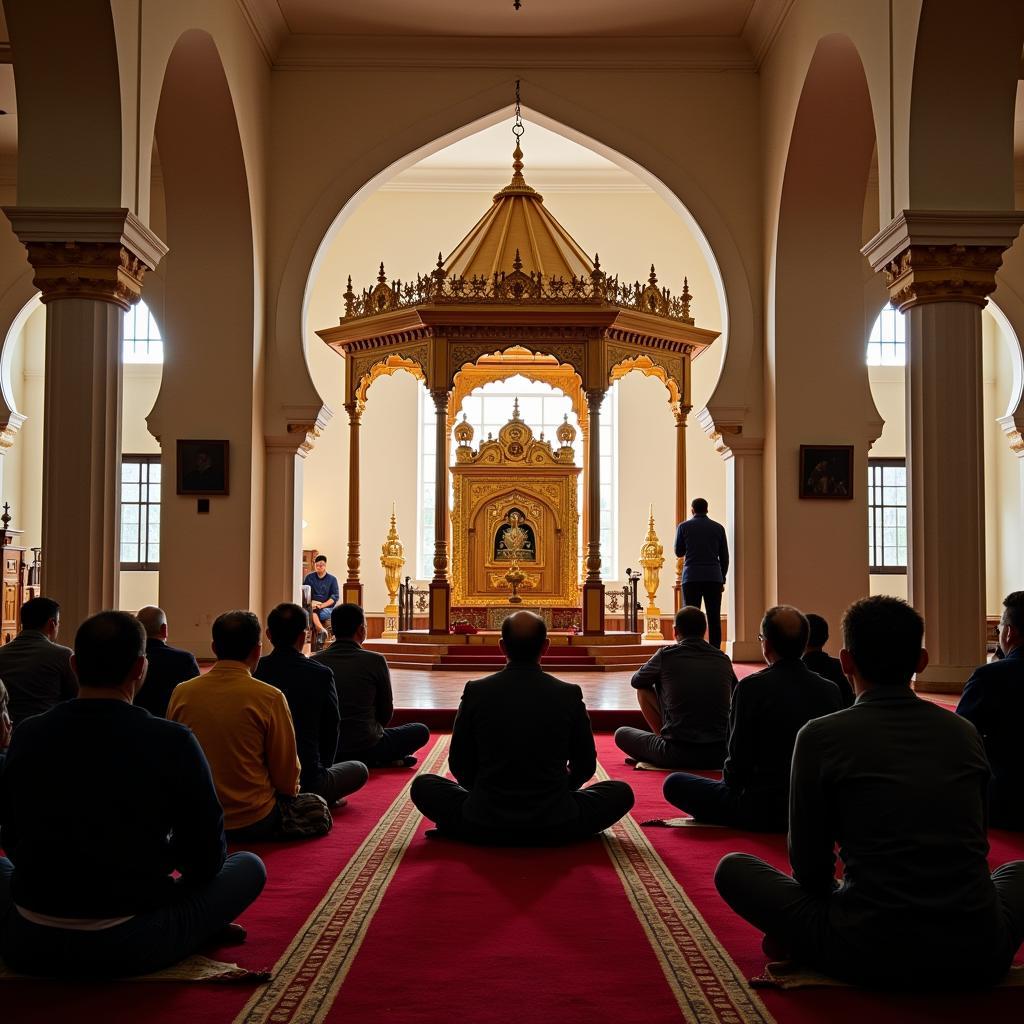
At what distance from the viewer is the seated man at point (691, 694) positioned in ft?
22.2

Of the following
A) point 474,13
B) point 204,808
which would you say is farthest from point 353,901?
point 474,13

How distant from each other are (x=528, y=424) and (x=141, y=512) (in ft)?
21.7

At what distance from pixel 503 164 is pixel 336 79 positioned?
661 cm

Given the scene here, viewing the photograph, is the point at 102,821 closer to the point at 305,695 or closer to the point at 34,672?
the point at 305,695

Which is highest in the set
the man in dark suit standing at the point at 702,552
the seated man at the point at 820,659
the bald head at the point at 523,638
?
the man in dark suit standing at the point at 702,552

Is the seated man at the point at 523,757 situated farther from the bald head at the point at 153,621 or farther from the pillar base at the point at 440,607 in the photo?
the pillar base at the point at 440,607

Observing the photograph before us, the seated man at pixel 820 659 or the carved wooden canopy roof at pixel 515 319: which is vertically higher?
the carved wooden canopy roof at pixel 515 319

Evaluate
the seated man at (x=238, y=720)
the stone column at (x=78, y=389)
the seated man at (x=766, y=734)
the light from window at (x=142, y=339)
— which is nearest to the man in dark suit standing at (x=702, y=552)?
the stone column at (x=78, y=389)

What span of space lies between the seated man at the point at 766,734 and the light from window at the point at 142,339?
17.0 m

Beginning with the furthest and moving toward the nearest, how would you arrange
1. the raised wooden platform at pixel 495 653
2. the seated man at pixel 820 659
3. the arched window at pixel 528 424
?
the arched window at pixel 528 424 → the raised wooden platform at pixel 495 653 → the seated man at pixel 820 659

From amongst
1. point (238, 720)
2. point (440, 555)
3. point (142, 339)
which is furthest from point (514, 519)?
point (238, 720)

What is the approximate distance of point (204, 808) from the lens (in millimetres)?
3256

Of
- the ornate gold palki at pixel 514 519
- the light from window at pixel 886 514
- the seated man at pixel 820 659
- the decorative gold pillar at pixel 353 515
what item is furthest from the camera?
the light from window at pixel 886 514

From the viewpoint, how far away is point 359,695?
6.81 metres
